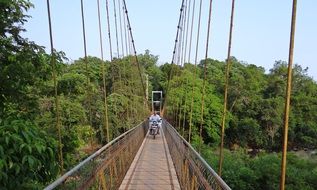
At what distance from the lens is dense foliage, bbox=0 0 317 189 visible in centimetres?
289

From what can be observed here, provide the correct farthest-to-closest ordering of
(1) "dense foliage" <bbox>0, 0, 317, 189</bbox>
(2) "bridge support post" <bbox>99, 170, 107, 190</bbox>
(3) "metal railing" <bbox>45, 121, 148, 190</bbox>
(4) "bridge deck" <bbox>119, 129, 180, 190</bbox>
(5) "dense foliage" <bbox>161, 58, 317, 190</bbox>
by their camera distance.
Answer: (5) "dense foliage" <bbox>161, 58, 317, 190</bbox> < (4) "bridge deck" <bbox>119, 129, 180, 190</bbox> < (2) "bridge support post" <bbox>99, 170, 107, 190</bbox> < (1) "dense foliage" <bbox>0, 0, 317, 189</bbox> < (3) "metal railing" <bbox>45, 121, 148, 190</bbox>

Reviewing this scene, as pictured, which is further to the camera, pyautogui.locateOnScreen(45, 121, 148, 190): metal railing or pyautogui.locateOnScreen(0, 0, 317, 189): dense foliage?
pyautogui.locateOnScreen(0, 0, 317, 189): dense foliage

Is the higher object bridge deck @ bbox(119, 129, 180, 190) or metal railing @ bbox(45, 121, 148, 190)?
metal railing @ bbox(45, 121, 148, 190)

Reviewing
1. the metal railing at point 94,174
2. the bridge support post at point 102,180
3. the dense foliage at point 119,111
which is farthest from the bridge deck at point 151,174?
the bridge support post at point 102,180

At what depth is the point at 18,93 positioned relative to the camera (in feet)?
15.5

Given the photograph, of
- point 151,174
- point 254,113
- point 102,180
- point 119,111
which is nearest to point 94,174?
point 102,180

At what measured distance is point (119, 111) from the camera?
18.1 meters

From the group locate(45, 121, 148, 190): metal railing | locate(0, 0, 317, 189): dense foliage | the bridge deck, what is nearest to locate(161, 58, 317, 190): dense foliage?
locate(0, 0, 317, 189): dense foliage

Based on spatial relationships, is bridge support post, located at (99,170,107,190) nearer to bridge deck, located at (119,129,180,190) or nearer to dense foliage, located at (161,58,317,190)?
bridge deck, located at (119,129,180,190)

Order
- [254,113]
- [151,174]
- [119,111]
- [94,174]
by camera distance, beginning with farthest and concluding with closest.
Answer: [254,113] < [119,111] < [151,174] < [94,174]

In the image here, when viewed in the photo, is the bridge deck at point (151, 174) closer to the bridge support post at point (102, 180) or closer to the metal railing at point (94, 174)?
the metal railing at point (94, 174)

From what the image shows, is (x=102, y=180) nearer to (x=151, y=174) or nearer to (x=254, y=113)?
(x=151, y=174)

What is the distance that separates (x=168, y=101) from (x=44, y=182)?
72.4 feet

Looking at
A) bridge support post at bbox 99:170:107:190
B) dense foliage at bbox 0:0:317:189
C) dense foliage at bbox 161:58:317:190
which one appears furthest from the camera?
dense foliage at bbox 161:58:317:190
